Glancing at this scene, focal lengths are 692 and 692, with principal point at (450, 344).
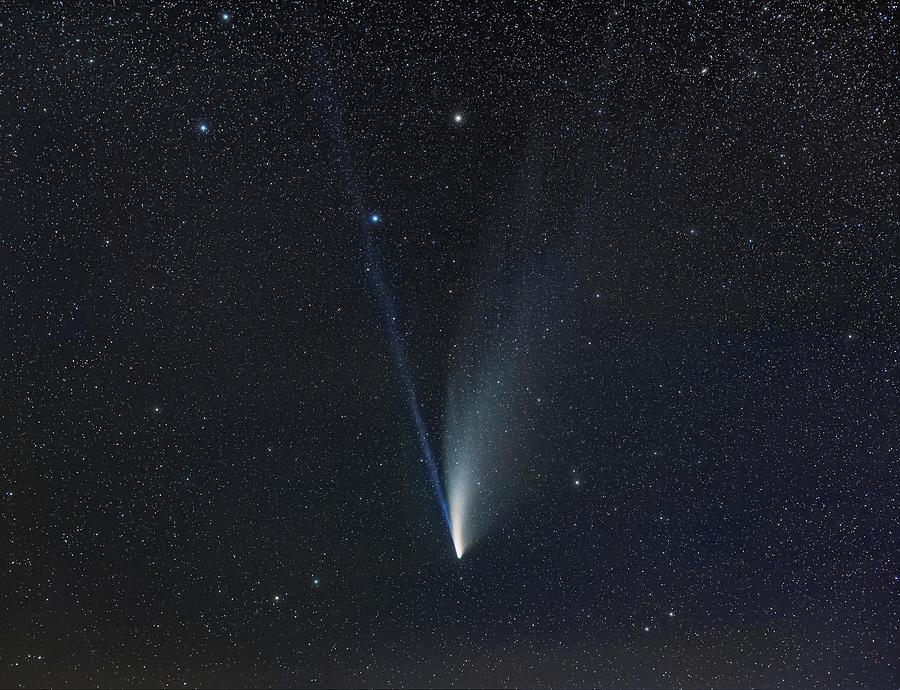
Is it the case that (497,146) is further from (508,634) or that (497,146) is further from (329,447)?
(508,634)

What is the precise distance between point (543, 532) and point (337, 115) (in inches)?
41.4

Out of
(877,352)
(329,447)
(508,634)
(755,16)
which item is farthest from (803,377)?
(329,447)

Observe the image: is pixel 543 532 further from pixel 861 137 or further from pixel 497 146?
pixel 861 137

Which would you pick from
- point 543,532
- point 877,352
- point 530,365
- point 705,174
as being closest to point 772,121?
point 705,174

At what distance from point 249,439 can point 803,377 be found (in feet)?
4.20

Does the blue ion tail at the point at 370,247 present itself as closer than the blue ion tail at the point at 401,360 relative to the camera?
Yes

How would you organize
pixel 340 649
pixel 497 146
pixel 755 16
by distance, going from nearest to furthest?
pixel 755 16
pixel 497 146
pixel 340 649

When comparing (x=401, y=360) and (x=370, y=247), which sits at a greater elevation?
(x=370, y=247)

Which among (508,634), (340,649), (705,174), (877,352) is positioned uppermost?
(705,174)

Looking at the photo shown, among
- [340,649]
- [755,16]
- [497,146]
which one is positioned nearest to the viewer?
[755,16]

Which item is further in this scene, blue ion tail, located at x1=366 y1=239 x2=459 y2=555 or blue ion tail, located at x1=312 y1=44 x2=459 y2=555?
blue ion tail, located at x1=366 y1=239 x2=459 y2=555

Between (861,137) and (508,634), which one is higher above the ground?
(861,137)

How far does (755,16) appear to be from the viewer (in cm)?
138

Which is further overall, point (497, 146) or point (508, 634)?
point (508, 634)
